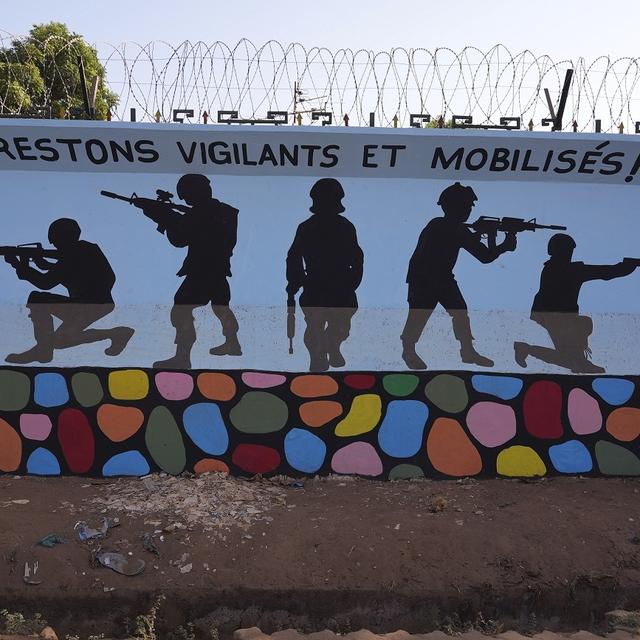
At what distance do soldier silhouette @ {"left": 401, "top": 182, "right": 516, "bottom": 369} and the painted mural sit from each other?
0.02m

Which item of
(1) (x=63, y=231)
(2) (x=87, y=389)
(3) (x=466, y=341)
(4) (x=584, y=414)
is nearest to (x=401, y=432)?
(3) (x=466, y=341)

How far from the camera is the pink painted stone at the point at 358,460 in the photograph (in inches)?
226

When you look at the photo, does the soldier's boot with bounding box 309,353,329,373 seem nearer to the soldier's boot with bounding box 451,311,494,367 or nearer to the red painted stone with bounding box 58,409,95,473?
the soldier's boot with bounding box 451,311,494,367

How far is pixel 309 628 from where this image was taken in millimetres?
4387

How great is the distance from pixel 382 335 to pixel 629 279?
7.82 feet

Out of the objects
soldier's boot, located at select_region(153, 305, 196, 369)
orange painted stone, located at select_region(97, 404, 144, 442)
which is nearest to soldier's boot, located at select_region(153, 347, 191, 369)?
soldier's boot, located at select_region(153, 305, 196, 369)

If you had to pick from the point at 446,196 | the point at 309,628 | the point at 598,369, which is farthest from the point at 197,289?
the point at 598,369

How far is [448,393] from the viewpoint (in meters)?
5.79

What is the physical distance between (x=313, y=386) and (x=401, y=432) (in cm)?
88

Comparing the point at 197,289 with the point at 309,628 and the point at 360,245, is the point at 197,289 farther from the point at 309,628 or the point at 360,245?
the point at 309,628

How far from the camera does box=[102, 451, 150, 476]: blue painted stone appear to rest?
5691mm

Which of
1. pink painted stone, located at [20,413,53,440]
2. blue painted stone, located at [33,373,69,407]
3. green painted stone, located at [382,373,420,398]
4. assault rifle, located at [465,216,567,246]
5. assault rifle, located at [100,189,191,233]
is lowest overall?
pink painted stone, located at [20,413,53,440]

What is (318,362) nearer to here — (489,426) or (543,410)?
(489,426)

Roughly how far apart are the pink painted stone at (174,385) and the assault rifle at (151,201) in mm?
1507
